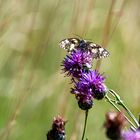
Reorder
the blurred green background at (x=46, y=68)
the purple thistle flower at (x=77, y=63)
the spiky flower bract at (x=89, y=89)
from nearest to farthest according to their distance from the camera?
the spiky flower bract at (x=89, y=89) → the purple thistle flower at (x=77, y=63) → the blurred green background at (x=46, y=68)

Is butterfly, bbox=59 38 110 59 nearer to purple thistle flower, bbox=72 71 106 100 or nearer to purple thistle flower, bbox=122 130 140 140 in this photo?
purple thistle flower, bbox=72 71 106 100

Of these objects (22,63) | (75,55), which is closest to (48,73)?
(22,63)

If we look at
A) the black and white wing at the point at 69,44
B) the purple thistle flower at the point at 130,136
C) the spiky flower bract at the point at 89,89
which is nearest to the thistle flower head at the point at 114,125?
the purple thistle flower at the point at 130,136

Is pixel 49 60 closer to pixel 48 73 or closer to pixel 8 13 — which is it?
pixel 48 73

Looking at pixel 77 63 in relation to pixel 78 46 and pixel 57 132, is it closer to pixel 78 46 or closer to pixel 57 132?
pixel 78 46

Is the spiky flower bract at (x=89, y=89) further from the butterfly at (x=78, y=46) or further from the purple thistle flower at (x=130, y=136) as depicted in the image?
the purple thistle flower at (x=130, y=136)
